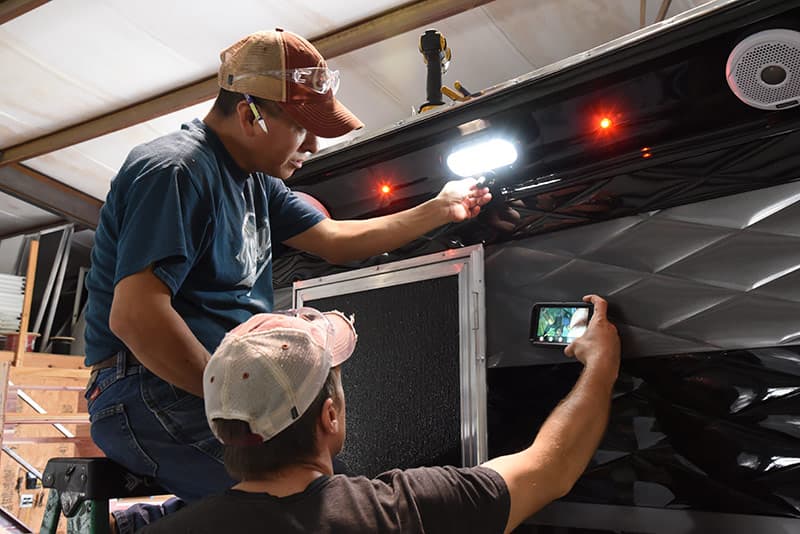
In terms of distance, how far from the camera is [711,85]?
1300 millimetres

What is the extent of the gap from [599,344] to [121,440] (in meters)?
0.97

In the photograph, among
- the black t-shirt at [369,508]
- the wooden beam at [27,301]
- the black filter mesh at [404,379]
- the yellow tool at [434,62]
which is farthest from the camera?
the wooden beam at [27,301]

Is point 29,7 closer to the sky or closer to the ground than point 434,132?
closer to the sky

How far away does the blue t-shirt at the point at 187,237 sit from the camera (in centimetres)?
117

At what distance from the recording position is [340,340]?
1.28 m

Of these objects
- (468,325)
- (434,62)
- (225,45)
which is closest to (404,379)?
(468,325)

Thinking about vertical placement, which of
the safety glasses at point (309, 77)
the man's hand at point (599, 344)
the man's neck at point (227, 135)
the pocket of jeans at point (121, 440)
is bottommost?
the pocket of jeans at point (121, 440)

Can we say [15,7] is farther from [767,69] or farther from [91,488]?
[767,69]

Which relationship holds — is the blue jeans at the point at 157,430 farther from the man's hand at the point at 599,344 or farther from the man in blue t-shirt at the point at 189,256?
the man's hand at the point at 599,344

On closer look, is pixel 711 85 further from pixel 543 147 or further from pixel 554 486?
pixel 554 486

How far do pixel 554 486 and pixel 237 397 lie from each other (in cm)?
58

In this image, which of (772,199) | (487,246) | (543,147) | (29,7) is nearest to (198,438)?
(487,246)

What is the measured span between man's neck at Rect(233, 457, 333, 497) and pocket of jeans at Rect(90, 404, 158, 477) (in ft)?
1.12

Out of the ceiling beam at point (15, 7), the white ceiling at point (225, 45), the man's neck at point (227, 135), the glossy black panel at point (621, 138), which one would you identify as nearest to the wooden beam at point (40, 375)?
the white ceiling at point (225, 45)
